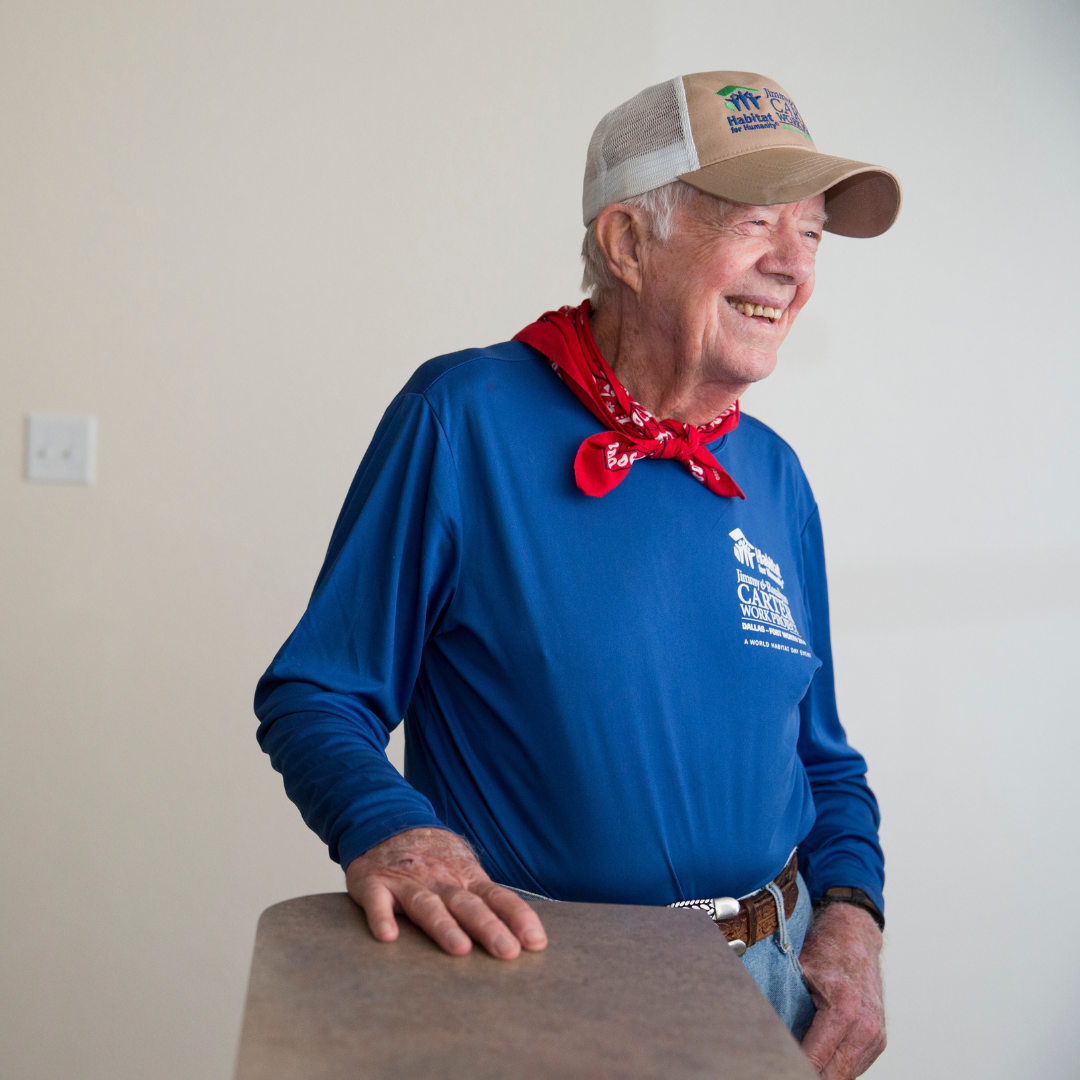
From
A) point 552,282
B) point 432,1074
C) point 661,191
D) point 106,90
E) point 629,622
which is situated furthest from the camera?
point 552,282

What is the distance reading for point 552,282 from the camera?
174 centimetres

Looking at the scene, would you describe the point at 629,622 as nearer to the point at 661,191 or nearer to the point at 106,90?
the point at 661,191

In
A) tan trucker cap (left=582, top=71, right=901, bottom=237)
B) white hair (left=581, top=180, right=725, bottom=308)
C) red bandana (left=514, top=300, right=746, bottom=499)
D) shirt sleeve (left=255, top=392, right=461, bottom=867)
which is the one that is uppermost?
tan trucker cap (left=582, top=71, right=901, bottom=237)

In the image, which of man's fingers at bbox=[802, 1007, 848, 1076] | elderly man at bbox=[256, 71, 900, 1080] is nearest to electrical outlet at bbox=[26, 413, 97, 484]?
elderly man at bbox=[256, 71, 900, 1080]

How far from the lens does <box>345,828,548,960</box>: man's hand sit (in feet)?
1.95

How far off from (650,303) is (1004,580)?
3.73ft

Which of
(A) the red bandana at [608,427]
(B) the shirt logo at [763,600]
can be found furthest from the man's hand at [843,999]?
(A) the red bandana at [608,427]

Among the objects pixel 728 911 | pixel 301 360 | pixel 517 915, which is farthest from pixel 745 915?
pixel 301 360

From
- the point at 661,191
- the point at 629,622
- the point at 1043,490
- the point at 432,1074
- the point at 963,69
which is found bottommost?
the point at 432,1074

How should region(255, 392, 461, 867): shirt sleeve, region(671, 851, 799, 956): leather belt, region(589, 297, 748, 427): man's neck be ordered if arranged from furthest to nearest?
region(589, 297, 748, 427): man's neck
region(671, 851, 799, 956): leather belt
region(255, 392, 461, 867): shirt sleeve

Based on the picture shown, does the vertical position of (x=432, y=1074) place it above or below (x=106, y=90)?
below

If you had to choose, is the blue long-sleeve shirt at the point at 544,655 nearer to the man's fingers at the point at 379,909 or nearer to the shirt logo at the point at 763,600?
the shirt logo at the point at 763,600

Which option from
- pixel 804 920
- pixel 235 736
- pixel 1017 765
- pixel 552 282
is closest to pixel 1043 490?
pixel 1017 765

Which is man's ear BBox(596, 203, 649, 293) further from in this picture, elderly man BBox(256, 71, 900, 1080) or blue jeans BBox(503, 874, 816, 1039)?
blue jeans BBox(503, 874, 816, 1039)
